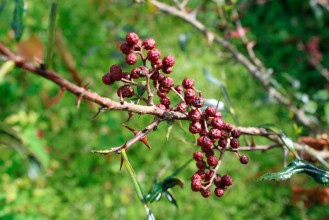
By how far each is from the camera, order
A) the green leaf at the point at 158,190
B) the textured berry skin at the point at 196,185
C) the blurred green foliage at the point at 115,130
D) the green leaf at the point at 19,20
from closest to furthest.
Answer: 1. the textured berry skin at the point at 196,185
2. the green leaf at the point at 158,190
3. the green leaf at the point at 19,20
4. the blurred green foliage at the point at 115,130

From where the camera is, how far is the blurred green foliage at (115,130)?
2.53 metres

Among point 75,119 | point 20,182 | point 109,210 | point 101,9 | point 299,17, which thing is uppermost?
point 299,17

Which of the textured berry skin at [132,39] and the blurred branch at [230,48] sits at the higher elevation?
the blurred branch at [230,48]

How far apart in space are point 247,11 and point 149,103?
133 inches

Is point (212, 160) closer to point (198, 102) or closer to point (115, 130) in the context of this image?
point (198, 102)

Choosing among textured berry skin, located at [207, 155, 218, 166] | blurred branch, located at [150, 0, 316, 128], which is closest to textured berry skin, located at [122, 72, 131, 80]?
textured berry skin, located at [207, 155, 218, 166]

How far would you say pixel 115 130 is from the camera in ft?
9.27

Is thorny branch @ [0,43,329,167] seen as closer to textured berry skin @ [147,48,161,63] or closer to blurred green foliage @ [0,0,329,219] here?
textured berry skin @ [147,48,161,63]

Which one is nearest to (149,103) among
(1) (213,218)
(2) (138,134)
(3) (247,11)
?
(2) (138,134)

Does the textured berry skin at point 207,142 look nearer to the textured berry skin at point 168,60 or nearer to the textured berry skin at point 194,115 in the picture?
the textured berry skin at point 194,115

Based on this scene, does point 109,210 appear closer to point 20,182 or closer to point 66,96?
point 20,182

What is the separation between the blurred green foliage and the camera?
2.53m

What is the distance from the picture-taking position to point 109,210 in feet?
8.74

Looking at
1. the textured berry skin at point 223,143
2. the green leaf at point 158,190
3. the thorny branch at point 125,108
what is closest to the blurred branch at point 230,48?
the thorny branch at point 125,108
